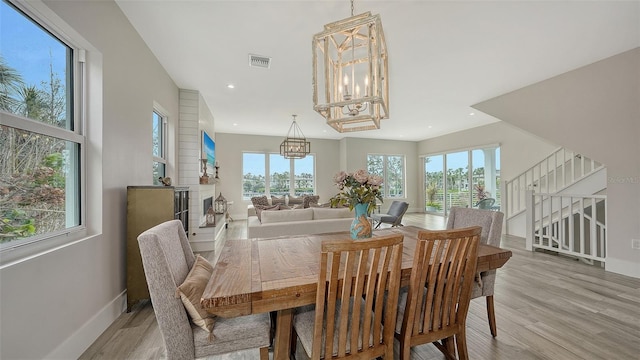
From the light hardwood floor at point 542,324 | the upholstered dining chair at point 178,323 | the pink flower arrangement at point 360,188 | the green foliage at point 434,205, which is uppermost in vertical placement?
the pink flower arrangement at point 360,188

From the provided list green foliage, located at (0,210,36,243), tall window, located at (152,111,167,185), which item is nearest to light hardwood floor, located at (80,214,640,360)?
green foliage, located at (0,210,36,243)

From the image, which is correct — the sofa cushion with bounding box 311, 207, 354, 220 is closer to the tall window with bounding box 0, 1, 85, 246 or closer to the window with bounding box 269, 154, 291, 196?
the tall window with bounding box 0, 1, 85, 246

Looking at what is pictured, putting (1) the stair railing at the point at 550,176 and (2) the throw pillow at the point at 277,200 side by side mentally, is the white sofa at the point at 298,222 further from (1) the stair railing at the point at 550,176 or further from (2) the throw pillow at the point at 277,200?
(1) the stair railing at the point at 550,176

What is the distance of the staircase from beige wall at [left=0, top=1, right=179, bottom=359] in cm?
574

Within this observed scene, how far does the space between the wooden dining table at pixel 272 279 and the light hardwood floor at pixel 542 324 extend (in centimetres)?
74

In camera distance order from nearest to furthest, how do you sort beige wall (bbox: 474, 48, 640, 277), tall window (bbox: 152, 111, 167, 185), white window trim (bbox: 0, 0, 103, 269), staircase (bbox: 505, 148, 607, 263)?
1. white window trim (bbox: 0, 0, 103, 269)
2. beige wall (bbox: 474, 48, 640, 277)
3. tall window (bbox: 152, 111, 167, 185)
4. staircase (bbox: 505, 148, 607, 263)

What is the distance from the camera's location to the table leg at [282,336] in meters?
1.29

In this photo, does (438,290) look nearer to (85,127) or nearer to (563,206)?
(85,127)

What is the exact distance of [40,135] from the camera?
1.55 meters

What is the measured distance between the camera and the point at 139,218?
7.63 ft

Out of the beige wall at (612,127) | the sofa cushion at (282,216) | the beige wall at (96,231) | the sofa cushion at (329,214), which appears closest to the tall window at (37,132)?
the beige wall at (96,231)

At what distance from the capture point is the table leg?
1.29 m

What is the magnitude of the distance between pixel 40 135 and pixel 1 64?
42 centimetres

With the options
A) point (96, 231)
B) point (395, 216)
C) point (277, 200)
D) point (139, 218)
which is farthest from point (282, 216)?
point (277, 200)
